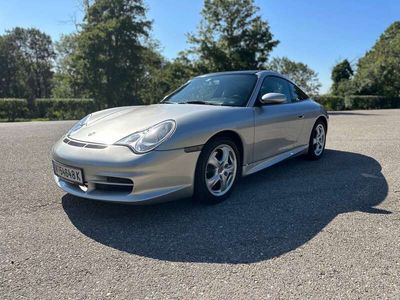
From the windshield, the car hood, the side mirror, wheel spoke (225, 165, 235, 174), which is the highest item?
the windshield

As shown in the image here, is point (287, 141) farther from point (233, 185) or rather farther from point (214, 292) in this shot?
point (214, 292)

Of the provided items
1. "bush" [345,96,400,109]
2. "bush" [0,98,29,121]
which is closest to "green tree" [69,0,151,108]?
"bush" [0,98,29,121]

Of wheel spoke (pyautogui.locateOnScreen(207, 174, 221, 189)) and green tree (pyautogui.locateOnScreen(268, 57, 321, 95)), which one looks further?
green tree (pyautogui.locateOnScreen(268, 57, 321, 95))

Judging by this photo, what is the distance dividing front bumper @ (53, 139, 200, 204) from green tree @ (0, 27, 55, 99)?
176 feet

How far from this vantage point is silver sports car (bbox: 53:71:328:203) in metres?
2.91

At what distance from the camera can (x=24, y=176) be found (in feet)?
15.1

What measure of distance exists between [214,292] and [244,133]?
1.96m

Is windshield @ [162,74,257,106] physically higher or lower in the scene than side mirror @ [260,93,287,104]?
higher

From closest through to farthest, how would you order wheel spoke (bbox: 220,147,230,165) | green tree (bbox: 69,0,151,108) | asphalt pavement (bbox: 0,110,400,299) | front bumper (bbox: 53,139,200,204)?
asphalt pavement (bbox: 0,110,400,299) < front bumper (bbox: 53,139,200,204) < wheel spoke (bbox: 220,147,230,165) < green tree (bbox: 69,0,151,108)

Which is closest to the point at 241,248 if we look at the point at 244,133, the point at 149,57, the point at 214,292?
the point at 214,292

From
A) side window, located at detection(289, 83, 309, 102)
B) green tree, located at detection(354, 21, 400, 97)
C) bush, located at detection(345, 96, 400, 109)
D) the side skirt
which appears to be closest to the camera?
the side skirt

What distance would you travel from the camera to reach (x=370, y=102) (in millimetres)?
30953

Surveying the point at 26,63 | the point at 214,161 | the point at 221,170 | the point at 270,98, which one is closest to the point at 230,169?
the point at 221,170

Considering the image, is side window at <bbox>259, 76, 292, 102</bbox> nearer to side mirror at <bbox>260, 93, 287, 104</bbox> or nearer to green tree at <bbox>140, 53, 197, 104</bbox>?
side mirror at <bbox>260, 93, 287, 104</bbox>
